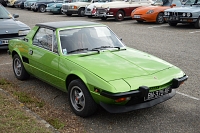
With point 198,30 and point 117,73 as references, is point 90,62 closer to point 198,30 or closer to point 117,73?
point 117,73

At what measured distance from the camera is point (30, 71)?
242 inches

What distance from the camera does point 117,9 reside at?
58.9 feet

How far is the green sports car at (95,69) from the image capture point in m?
4.22

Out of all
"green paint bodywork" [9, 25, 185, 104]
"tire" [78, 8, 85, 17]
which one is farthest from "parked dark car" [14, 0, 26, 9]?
"green paint bodywork" [9, 25, 185, 104]

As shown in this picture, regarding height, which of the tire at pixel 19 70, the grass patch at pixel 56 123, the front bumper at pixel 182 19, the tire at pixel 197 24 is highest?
the front bumper at pixel 182 19

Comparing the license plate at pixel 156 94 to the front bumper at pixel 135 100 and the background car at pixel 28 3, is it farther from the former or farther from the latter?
the background car at pixel 28 3

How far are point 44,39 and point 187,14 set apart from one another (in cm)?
964

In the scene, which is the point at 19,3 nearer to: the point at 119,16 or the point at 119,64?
the point at 119,16

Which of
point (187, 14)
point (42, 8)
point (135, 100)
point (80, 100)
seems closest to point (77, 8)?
point (42, 8)

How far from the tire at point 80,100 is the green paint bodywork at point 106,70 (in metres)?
0.12

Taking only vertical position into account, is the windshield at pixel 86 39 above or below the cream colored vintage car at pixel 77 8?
below

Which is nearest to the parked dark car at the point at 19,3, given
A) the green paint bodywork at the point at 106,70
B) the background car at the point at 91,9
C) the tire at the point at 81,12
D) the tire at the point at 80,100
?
the tire at the point at 81,12

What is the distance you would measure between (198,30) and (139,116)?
10315mm

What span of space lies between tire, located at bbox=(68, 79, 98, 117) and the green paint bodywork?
117 millimetres
